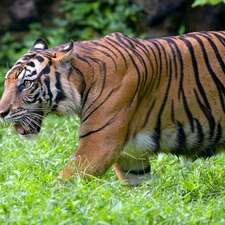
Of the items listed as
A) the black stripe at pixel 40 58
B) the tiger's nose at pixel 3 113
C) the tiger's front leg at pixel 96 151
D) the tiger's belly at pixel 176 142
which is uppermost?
the black stripe at pixel 40 58

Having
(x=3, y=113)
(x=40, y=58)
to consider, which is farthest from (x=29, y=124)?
(x=40, y=58)

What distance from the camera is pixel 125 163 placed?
6.10 m

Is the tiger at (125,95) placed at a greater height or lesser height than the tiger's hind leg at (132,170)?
greater

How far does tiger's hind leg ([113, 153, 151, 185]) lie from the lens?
19.9 ft

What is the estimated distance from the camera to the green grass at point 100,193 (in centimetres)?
451

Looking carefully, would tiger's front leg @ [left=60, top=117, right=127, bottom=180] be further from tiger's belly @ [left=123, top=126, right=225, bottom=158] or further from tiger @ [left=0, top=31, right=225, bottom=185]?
tiger's belly @ [left=123, top=126, right=225, bottom=158]

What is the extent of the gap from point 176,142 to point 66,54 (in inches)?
42.8

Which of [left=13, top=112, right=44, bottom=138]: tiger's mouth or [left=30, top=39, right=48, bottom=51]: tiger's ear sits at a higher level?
[left=30, top=39, right=48, bottom=51]: tiger's ear

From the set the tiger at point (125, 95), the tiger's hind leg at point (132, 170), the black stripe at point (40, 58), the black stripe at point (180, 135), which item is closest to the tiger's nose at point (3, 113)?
the tiger at point (125, 95)

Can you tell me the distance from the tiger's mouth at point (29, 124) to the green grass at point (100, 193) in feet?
1.13

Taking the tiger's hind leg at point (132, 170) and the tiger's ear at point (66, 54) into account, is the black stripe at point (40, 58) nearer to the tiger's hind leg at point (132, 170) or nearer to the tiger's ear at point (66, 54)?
the tiger's ear at point (66, 54)

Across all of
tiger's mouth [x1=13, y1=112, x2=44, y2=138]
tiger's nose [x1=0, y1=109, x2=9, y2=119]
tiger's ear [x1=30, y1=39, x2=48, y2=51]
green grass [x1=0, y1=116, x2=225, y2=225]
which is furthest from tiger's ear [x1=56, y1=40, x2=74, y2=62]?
green grass [x1=0, y1=116, x2=225, y2=225]

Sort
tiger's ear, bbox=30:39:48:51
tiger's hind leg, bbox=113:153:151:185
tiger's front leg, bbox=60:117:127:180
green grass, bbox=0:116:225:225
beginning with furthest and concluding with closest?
tiger's hind leg, bbox=113:153:151:185 < tiger's ear, bbox=30:39:48:51 < tiger's front leg, bbox=60:117:127:180 < green grass, bbox=0:116:225:225

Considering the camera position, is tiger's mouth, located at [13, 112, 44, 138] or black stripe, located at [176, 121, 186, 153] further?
black stripe, located at [176, 121, 186, 153]
